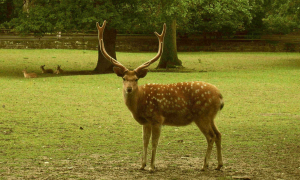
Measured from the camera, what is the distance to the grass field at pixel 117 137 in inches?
261

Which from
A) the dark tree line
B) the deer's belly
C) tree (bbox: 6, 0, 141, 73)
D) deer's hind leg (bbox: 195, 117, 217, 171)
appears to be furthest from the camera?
the dark tree line

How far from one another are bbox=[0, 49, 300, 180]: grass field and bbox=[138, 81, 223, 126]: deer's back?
28.2 inches

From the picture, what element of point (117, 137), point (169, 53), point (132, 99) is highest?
point (132, 99)

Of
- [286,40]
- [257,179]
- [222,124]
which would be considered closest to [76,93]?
[222,124]

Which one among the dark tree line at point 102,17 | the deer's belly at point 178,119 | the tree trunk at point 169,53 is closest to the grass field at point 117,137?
the deer's belly at point 178,119

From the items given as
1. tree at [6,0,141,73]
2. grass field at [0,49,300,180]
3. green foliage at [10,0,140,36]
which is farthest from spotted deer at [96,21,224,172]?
green foliage at [10,0,140,36]

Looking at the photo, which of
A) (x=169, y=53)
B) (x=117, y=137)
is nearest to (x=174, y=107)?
(x=117, y=137)

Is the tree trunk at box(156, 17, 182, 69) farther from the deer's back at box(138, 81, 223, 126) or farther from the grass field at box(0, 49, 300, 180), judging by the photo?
the deer's back at box(138, 81, 223, 126)

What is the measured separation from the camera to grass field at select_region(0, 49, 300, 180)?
6.62m

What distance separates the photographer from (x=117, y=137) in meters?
8.90

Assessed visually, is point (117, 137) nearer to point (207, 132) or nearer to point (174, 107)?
point (174, 107)

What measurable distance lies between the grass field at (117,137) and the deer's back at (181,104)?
717 millimetres

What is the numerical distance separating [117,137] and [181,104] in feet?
8.22

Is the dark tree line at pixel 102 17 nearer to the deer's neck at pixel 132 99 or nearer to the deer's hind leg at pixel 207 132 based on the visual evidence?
the deer's neck at pixel 132 99
